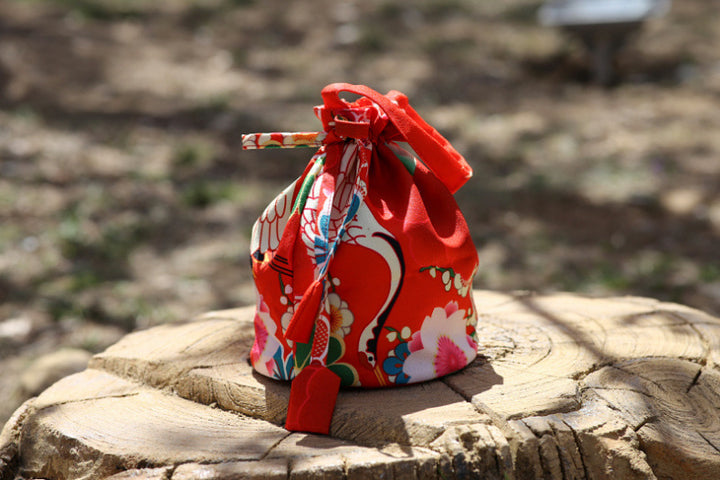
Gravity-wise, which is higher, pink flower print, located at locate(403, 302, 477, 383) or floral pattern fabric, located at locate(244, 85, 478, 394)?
floral pattern fabric, located at locate(244, 85, 478, 394)

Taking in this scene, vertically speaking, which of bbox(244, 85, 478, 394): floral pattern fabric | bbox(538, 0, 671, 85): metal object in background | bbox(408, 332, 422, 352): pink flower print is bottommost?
bbox(408, 332, 422, 352): pink flower print

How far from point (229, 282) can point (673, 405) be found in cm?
244

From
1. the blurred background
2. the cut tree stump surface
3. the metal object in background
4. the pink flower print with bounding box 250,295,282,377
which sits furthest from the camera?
the metal object in background

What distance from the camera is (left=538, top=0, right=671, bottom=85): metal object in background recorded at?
5.79 meters

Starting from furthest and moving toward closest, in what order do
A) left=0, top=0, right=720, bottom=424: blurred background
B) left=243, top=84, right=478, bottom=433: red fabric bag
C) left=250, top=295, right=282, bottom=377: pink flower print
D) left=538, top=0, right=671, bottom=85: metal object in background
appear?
left=538, top=0, right=671, bottom=85: metal object in background → left=0, top=0, right=720, bottom=424: blurred background → left=250, top=295, right=282, bottom=377: pink flower print → left=243, top=84, right=478, bottom=433: red fabric bag

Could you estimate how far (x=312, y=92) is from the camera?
569 cm

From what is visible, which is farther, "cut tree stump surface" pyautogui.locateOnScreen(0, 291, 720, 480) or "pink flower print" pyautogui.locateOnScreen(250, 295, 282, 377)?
"pink flower print" pyautogui.locateOnScreen(250, 295, 282, 377)

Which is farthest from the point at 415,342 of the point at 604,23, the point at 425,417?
the point at 604,23

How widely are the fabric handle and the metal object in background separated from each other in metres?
4.56

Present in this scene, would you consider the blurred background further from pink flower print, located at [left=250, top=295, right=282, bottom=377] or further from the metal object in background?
pink flower print, located at [left=250, top=295, right=282, bottom=377]

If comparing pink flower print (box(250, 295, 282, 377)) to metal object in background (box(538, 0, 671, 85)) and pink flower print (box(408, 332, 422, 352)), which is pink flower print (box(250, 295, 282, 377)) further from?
metal object in background (box(538, 0, 671, 85))

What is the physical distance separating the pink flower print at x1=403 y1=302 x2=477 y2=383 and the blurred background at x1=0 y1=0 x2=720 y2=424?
153 cm

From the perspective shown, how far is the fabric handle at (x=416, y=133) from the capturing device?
64.4 inches

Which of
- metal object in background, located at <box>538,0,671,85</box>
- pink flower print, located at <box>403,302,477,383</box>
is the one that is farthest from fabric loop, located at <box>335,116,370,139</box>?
metal object in background, located at <box>538,0,671,85</box>
